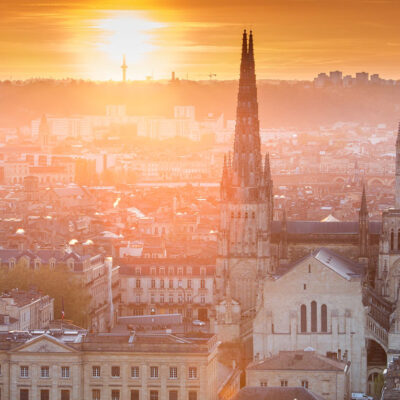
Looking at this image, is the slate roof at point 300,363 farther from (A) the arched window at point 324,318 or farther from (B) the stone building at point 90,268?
(B) the stone building at point 90,268

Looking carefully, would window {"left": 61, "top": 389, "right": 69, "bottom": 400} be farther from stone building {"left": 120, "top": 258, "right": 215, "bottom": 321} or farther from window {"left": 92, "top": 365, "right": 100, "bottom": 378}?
stone building {"left": 120, "top": 258, "right": 215, "bottom": 321}

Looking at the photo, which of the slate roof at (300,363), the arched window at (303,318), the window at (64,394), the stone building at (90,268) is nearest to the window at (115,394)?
the window at (64,394)

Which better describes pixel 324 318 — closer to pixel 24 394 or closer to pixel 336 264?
pixel 336 264

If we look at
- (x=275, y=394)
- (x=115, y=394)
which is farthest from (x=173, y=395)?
(x=275, y=394)

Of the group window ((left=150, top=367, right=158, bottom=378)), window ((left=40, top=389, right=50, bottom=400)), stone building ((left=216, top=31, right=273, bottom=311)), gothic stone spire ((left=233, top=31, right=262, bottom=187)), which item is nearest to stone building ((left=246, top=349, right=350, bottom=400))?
window ((left=150, top=367, right=158, bottom=378))

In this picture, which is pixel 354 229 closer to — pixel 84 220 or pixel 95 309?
pixel 95 309

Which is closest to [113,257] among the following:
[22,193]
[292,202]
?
[292,202]

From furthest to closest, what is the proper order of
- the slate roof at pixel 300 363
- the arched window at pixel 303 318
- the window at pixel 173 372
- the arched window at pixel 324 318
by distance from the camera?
the arched window at pixel 303 318
the arched window at pixel 324 318
the slate roof at pixel 300 363
the window at pixel 173 372
